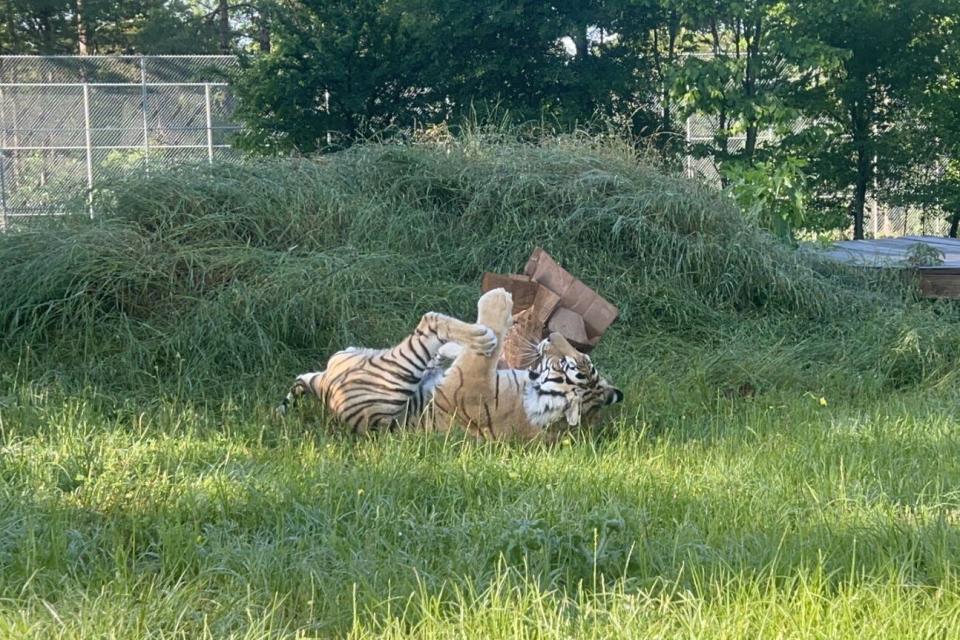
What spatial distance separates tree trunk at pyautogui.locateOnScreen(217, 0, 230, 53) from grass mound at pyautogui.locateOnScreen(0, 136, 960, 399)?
1702cm

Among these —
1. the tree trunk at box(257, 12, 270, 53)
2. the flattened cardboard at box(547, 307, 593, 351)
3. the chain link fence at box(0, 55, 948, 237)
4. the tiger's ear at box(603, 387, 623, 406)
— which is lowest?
the tiger's ear at box(603, 387, 623, 406)

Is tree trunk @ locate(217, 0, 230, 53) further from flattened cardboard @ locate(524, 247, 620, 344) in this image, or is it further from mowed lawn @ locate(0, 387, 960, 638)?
mowed lawn @ locate(0, 387, 960, 638)

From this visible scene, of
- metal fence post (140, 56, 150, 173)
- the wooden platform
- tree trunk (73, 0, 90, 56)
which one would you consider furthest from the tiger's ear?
tree trunk (73, 0, 90, 56)

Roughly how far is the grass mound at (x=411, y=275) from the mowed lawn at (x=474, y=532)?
3.40ft

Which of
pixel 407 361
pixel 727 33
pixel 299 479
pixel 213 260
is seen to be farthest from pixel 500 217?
pixel 727 33

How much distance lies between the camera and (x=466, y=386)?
4.56 m

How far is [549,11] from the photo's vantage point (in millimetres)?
13289

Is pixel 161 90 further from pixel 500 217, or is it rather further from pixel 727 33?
pixel 500 217

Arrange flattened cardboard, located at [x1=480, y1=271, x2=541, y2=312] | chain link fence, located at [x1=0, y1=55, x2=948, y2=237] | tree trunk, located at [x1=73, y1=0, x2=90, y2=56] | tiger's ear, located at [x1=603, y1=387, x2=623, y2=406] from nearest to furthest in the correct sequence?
1. tiger's ear, located at [x1=603, y1=387, x2=623, y2=406]
2. flattened cardboard, located at [x1=480, y1=271, x2=541, y2=312]
3. chain link fence, located at [x1=0, y1=55, x2=948, y2=237]
4. tree trunk, located at [x1=73, y1=0, x2=90, y2=56]

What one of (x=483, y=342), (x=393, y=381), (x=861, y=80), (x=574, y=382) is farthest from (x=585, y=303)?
(x=861, y=80)

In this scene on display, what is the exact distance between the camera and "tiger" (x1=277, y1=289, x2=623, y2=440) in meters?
4.56

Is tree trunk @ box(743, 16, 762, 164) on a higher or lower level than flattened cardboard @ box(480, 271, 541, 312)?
higher

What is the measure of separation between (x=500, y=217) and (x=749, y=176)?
11.1 ft

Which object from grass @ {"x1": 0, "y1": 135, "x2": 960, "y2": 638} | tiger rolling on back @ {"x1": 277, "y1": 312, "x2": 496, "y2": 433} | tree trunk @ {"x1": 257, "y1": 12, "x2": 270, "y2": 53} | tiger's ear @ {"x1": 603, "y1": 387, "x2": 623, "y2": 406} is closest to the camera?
grass @ {"x1": 0, "y1": 135, "x2": 960, "y2": 638}
